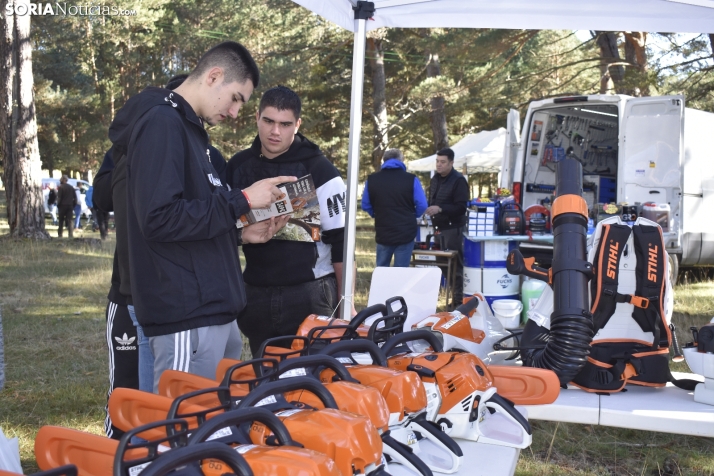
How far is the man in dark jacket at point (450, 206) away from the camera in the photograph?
8.59 meters

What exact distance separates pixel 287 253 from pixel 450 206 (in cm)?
567

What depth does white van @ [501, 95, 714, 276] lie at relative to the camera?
855cm

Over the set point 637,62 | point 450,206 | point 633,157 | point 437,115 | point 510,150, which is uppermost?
point 637,62

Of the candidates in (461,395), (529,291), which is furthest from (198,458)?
(529,291)

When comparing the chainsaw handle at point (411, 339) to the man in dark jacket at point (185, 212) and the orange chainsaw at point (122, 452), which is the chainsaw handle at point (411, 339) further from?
the orange chainsaw at point (122, 452)

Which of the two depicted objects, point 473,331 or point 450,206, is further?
point 450,206

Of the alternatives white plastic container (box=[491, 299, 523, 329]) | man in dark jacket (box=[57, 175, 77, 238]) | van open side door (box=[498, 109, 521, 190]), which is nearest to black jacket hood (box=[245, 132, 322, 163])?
white plastic container (box=[491, 299, 523, 329])

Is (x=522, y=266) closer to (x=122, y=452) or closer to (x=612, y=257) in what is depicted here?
(x=612, y=257)

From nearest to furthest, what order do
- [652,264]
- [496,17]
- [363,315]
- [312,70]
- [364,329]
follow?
[363,315], [364,329], [652,264], [496,17], [312,70]

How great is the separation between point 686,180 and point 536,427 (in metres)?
6.06

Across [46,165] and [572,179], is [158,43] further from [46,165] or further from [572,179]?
[572,179]

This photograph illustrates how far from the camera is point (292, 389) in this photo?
167 centimetres

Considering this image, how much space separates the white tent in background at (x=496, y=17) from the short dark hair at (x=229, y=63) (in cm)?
147

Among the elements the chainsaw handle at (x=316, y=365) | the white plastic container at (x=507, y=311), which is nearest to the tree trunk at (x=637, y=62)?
the white plastic container at (x=507, y=311)
